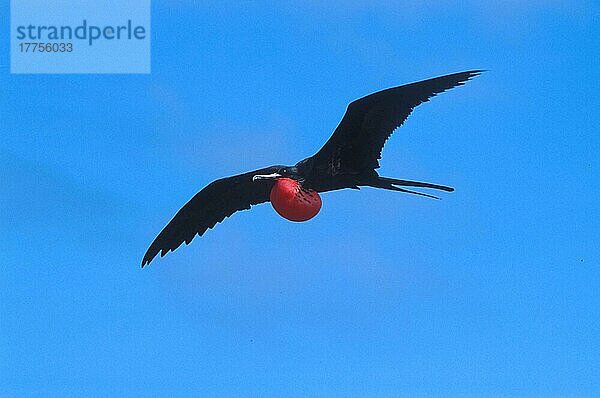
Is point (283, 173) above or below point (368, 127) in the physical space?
below

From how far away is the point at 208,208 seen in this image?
687 centimetres

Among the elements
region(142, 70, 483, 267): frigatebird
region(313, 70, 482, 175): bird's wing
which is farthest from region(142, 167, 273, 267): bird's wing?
region(313, 70, 482, 175): bird's wing

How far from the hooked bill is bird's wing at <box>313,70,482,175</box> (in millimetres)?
371

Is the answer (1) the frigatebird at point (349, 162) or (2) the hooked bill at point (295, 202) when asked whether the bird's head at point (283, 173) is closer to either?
(1) the frigatebird at point (349, 162)

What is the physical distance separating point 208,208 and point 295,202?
1.30 metres

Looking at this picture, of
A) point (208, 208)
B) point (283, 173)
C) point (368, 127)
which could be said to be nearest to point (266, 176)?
point (283, 173)

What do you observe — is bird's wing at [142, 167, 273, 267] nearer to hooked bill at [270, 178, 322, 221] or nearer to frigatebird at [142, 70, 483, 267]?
frigatebird at [142, 70, 483, 267]

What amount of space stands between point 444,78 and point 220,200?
5.47 feet

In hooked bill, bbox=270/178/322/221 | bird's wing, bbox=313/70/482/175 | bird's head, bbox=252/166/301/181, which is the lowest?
hooked bill, bbox=270/178/322/221

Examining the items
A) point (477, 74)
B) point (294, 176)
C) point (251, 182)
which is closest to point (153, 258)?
point (251, 182)

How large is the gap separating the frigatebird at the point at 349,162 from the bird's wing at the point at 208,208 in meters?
0.01

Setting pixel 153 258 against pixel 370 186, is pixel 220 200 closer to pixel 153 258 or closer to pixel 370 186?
pixel 153 258

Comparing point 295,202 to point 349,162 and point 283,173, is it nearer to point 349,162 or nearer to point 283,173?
point 283,173

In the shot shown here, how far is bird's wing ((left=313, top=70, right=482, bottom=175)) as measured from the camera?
5895mm
